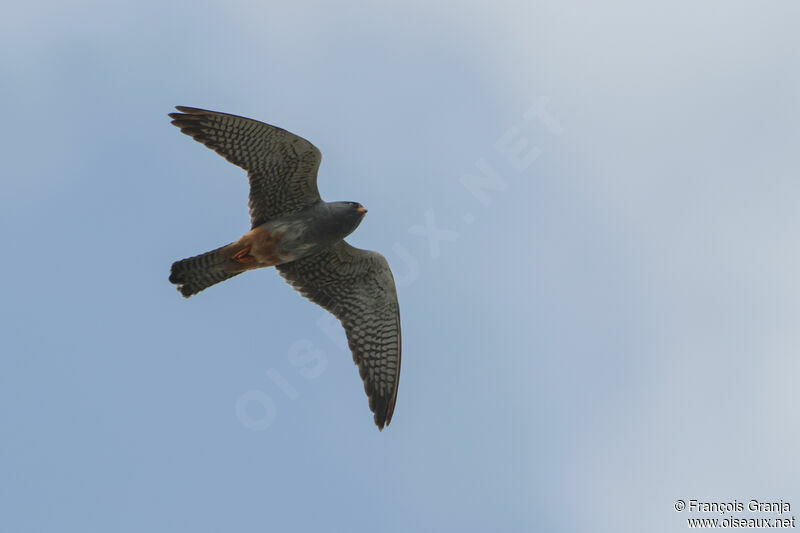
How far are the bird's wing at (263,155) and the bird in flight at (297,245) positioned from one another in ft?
0.04

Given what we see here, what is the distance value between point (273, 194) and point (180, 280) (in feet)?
5.46

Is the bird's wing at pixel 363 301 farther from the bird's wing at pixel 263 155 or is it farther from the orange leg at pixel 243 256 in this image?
the bird's wing at pixel 263 155

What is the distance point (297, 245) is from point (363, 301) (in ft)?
4.64

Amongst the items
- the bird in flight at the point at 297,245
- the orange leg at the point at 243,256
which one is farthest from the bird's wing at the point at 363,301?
the orange leg at the point at 243,256

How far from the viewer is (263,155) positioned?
960 cm

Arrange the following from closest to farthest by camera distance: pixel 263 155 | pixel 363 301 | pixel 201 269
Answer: pixel 263 155 < pixel 201 269 < pixel 363 301

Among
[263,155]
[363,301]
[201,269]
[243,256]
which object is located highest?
[263,155]

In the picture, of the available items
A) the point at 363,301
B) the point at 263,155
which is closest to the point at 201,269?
the point at 263,155

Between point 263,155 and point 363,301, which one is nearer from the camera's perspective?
point 263,155

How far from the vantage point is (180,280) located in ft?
31.8

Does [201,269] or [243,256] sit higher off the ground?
[243,256]

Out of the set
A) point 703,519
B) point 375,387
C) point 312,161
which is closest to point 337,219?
point 312,161

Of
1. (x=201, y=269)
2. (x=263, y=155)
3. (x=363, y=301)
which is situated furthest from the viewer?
(x=363, y=301)

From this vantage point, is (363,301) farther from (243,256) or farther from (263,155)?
(263,155)
